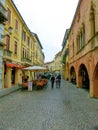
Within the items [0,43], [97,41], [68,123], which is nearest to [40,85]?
[0,43]

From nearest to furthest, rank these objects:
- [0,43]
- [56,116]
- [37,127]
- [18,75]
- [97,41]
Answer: [37,127] → [56,116] → [97,41] → [0,43] → [18,75]

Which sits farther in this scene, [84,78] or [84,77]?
[84,77]

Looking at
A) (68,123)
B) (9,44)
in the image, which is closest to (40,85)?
(9,44)

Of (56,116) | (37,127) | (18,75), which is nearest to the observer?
(37,127)

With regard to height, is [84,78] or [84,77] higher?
[84,77]

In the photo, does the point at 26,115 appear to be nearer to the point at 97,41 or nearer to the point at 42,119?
the point at 42,119

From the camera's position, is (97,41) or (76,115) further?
(97,41)

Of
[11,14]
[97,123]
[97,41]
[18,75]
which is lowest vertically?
[97,123]

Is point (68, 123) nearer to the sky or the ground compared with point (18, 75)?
nearer to the ground

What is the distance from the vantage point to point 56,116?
9.06 m

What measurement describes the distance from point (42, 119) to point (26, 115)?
105 centimetres

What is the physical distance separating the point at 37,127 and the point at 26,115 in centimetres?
213

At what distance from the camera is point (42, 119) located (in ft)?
27.7

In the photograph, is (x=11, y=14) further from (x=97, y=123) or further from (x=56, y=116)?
(x=97, y=123)
